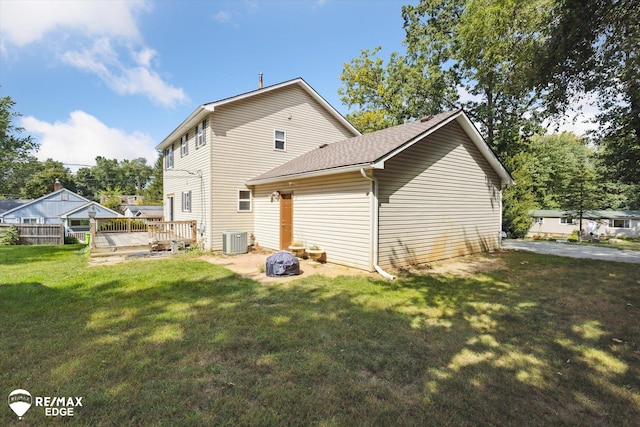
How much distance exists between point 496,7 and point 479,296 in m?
10.6

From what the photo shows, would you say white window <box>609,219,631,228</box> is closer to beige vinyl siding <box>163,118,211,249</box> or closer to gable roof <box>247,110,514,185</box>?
gable roof <box>247,110,514,185</box>

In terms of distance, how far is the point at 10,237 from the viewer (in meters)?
18.1

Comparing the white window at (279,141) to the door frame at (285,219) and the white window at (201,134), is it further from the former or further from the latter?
the door frame at (285,219)

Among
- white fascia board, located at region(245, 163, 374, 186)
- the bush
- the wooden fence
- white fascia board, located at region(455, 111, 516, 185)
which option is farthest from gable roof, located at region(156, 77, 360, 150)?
the bush

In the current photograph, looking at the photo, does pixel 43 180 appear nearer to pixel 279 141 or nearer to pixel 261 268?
pixel 279 141

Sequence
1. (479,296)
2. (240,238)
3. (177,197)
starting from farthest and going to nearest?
(177,197) < (240,238) < (479,296)

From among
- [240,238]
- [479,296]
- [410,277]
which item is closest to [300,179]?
[240,238]

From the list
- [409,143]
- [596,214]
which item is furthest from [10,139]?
[596,214]

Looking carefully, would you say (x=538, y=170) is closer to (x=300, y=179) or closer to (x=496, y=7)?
(x=496, y=7)

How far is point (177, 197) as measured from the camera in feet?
52.3

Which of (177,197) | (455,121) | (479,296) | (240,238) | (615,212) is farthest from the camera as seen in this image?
(615,212)

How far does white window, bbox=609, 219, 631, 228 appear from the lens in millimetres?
31094

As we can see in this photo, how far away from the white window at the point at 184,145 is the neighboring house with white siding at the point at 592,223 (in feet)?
105

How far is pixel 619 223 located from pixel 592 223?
3.19 meters
